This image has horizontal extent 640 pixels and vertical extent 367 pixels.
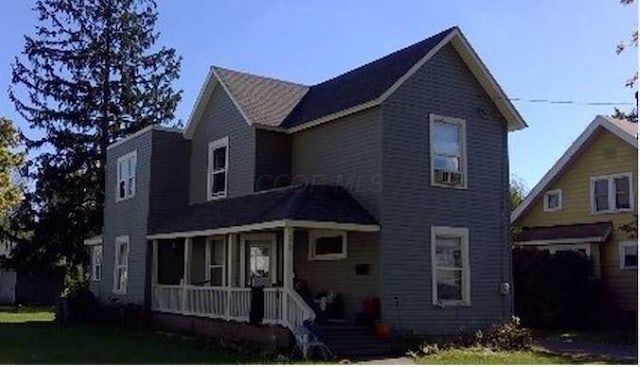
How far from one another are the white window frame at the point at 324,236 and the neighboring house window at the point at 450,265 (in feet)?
7.30

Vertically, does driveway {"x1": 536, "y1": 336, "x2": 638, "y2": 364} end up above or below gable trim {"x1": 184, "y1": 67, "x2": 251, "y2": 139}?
below

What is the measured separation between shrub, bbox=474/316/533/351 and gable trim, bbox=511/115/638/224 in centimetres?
1072

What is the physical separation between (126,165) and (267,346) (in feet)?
40.2

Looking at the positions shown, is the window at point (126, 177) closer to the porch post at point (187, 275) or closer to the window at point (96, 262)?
the window at point (96, 262)

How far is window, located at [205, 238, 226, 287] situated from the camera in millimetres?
23391

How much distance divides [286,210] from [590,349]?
8.60 metres

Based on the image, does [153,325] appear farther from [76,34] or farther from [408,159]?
[76,34]

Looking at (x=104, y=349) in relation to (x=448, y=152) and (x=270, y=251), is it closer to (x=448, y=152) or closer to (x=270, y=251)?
(x=270, y=251)

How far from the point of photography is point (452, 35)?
2030cm

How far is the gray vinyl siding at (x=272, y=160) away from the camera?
22016 mm

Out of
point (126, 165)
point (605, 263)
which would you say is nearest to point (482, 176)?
point (605, 263)

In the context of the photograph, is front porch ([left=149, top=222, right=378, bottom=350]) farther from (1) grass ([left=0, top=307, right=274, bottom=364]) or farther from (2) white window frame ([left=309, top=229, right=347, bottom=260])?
(1) grass ([left=0, top=307, right=274, bottom=364])

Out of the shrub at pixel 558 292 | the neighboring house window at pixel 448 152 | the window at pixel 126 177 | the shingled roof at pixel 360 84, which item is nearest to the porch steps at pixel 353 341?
the neighboring house window at pixel 448 152

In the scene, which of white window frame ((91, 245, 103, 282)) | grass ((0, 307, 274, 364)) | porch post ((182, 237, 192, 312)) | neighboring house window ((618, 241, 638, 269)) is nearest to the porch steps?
grass ((0, 307, 274, 364))
